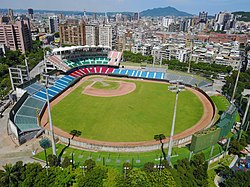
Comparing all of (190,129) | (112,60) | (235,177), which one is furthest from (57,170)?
(112,60)

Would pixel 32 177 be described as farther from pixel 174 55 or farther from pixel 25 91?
pixel 174 55

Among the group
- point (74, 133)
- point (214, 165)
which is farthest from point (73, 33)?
point (214, 165)

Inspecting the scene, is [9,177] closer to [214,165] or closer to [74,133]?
[74,133]

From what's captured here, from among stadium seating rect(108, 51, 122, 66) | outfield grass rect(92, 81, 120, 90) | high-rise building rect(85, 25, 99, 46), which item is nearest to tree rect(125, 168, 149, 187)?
outfield grass rect(92, 81, 120, 90)

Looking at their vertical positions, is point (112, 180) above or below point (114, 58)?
below

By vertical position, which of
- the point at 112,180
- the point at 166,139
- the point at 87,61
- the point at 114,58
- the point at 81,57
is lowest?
the point at 166,139

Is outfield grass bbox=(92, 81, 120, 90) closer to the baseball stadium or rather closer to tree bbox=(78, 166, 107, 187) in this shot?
the baseball stadium

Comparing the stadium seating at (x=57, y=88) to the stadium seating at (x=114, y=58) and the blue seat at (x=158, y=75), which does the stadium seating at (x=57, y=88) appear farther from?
the blue seat at (x=158, y=75)
